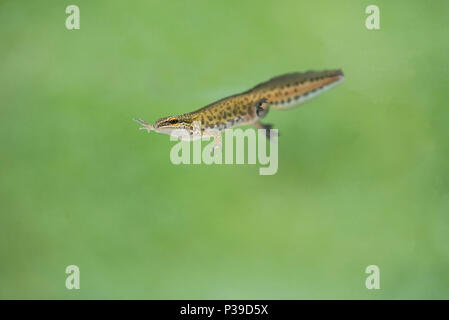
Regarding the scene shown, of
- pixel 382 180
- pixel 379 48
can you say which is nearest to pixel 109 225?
pixel 382 180

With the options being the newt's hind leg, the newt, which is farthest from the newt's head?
the newt's hind leg

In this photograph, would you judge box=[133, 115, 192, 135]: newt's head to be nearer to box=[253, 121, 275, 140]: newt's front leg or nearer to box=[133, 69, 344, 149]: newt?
box=[133, 69, 344, 149]: newt

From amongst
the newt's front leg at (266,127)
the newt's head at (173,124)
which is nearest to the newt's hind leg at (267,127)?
the newt's front leg at (266,127)

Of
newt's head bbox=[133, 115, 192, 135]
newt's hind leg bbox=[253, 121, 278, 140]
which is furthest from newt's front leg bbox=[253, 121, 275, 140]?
newt's head bbox=[133, 115, 192, 135]

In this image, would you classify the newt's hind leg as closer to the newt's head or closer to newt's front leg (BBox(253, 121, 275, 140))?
newt's front leg (BBox(253, 121, 275, 140))

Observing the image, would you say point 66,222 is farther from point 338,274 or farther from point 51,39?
point 338,274

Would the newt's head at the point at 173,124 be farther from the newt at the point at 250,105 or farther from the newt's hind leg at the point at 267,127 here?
the newt's hind leg at the point at 267,127

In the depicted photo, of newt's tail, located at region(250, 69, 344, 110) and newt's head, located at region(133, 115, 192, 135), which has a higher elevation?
newt's tail, located at region(250, 69, 344, 110)

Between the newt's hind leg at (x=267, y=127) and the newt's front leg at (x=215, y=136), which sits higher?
the newt's hind leg at (x=267, y=127)

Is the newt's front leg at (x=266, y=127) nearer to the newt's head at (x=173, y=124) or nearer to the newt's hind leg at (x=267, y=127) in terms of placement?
the newt's hind leg at (x=267, y=127)

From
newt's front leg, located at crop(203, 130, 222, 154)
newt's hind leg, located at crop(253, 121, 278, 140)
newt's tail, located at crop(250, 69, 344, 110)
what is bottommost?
newt's front leg, located at crop(203, 130, 222, 154)

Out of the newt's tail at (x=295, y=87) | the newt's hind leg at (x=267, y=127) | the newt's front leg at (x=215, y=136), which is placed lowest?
the newt's front leg at (x=215, y=136)
